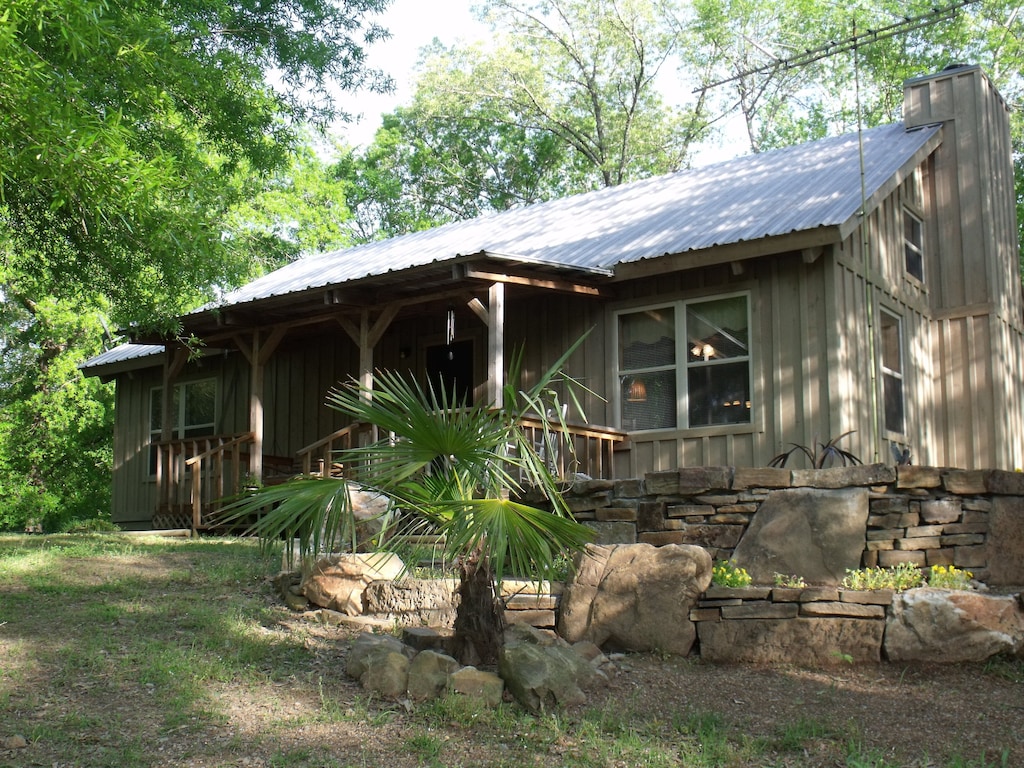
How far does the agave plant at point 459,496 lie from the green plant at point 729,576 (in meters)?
1.77

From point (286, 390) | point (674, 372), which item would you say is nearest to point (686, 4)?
point (286, 390)

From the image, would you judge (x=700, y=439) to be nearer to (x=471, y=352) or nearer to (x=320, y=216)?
(x=471, y=352)

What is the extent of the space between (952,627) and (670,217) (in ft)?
23.3

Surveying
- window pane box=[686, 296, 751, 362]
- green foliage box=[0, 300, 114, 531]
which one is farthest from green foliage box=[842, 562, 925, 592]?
green foliage box=[0, 300, 114, 531]

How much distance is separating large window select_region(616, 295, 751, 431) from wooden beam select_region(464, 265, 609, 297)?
24.5 inches

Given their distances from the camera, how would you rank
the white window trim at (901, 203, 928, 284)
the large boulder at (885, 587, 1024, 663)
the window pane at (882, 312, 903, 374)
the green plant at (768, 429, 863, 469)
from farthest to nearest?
the white window trim at (901, 203, 928, 284)
the window pane at (882, 312, 903, 374)
the green plant at (768, 429, 863, 469)
the large boulder at (885, 587, 1024, 663)

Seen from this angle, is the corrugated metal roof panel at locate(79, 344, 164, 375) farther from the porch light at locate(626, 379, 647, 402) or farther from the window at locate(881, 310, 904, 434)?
the window at locate(881, 310, 904, 434)

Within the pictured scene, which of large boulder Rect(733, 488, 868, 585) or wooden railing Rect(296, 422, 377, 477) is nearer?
large boulder Rect(733, 488, 868, 585)

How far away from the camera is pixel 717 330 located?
36.0ft

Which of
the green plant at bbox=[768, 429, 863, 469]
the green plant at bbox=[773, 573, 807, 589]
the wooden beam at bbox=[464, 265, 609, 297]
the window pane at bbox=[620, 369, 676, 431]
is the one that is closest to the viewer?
the green plant at bbox=[773, 573, 807, 589]

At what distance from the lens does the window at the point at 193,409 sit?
16734 millimetres

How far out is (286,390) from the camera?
1559 cm

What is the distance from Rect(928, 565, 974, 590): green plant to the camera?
6.95 meters

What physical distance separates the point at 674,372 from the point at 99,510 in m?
21.5
